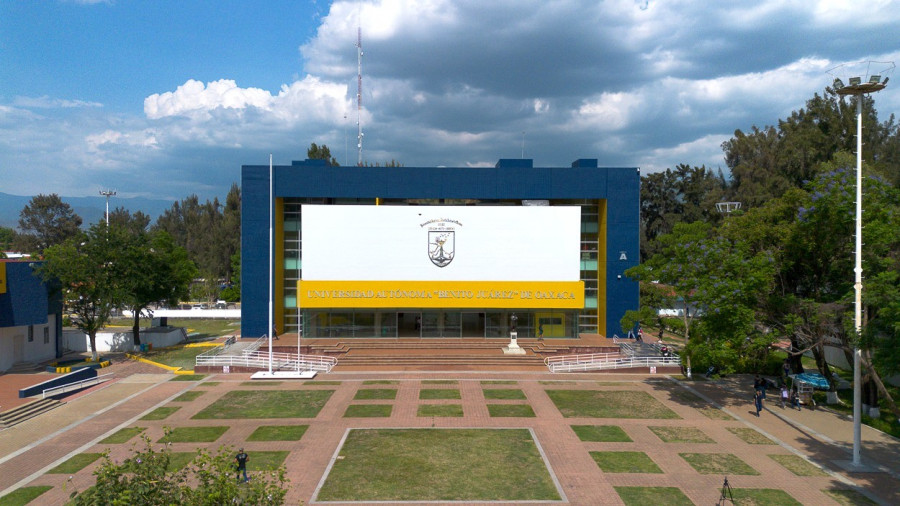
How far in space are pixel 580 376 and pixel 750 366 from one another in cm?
1089

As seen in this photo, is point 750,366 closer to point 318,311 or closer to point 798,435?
point 798,435

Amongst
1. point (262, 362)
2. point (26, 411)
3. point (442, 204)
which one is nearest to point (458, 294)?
point (442, 204)

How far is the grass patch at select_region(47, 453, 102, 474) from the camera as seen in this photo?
59.7 ft

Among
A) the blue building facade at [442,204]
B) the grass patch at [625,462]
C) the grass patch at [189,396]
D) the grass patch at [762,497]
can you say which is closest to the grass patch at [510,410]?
the grass patch at [625,462]

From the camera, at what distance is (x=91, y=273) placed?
125 feet

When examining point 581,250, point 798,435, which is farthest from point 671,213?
point 798,435

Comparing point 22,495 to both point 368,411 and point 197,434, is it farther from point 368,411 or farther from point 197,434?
point 368,411

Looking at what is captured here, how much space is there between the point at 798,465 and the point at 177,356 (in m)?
38.7

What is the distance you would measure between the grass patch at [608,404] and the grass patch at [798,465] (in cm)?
541

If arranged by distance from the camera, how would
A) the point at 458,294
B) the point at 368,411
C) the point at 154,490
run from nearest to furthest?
1. the point at 154,490
2. the point at 368,411
3. the point at 458,294

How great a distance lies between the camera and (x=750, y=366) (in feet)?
111

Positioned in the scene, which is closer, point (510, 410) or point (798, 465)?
point (798, 465)

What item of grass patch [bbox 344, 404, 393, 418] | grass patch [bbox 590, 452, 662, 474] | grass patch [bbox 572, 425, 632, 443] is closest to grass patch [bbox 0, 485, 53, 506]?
grass patch [bbox 344, 404, 393, 418]

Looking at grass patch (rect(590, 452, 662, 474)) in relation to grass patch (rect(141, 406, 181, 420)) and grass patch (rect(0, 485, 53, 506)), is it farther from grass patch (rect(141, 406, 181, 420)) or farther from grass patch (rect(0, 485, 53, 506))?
grass patch (rect(141, 406, 181, 420))
